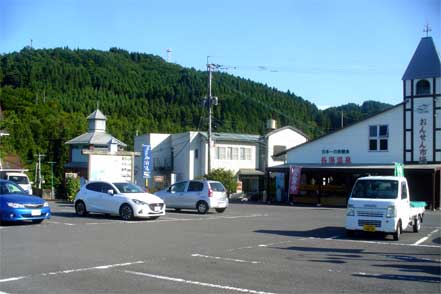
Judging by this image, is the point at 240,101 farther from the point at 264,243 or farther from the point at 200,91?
the point at 264,243

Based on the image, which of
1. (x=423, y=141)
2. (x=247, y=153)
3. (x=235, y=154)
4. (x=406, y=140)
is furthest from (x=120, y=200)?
(x=247, y=153)

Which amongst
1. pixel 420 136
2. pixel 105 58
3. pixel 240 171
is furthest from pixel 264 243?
pixel 105 58

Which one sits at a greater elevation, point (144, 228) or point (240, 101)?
point (240, 101)

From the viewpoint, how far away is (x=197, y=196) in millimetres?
26562

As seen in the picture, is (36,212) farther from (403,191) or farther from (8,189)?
(403,191)

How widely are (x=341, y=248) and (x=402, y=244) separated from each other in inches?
93.8

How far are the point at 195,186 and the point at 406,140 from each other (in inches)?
790

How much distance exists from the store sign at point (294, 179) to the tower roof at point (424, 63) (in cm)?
1015

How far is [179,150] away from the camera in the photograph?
61.7m

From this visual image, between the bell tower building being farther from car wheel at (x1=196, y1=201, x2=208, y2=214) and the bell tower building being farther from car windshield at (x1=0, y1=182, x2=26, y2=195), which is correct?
car windshield at (x1=0, y1=182, x2=26, y2=195)

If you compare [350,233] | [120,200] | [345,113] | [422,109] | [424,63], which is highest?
[345,113]

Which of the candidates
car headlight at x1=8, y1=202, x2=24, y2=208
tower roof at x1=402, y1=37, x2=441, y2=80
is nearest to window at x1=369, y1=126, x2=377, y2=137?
tower roof at x1=402, y1=37, x2=441, y2=80

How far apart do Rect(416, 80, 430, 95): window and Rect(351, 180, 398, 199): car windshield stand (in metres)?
25.0

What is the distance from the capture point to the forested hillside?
81750mm
